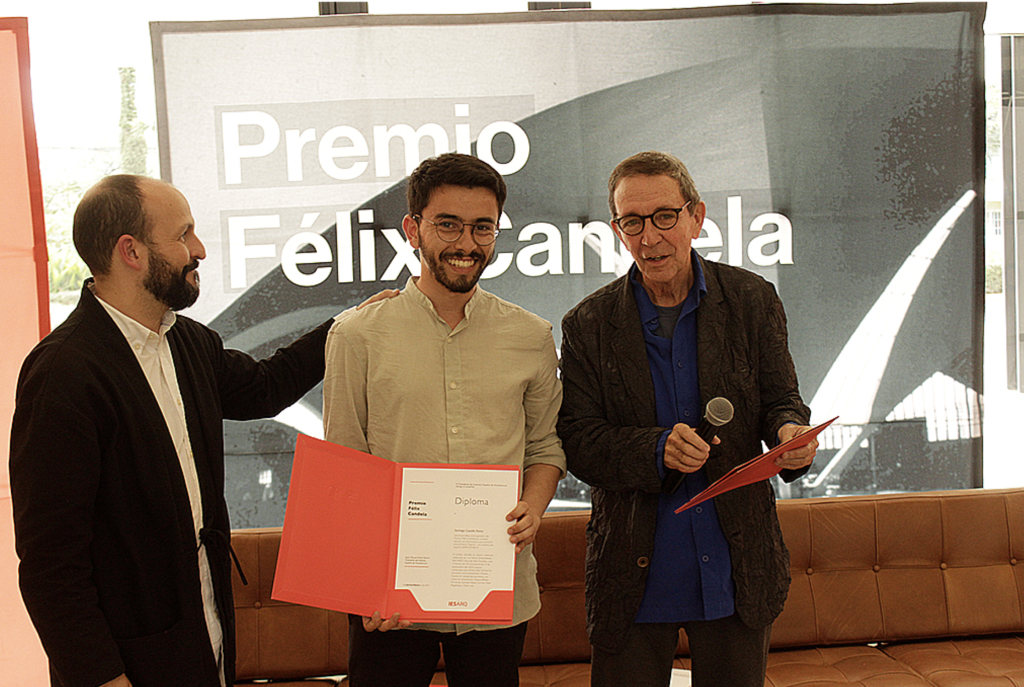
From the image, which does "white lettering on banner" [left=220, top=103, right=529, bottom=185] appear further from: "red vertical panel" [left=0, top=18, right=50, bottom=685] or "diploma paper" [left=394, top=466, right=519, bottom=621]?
"diploma paper" [left=394, top=466, right=519, bottom=621]

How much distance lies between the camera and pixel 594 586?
6.24 feet

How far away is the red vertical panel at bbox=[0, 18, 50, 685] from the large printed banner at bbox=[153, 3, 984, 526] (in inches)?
21.3

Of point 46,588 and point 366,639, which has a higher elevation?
point 46,588

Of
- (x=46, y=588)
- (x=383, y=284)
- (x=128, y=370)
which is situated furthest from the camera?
(x=383, y=284)

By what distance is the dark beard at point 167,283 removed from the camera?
5.64ft

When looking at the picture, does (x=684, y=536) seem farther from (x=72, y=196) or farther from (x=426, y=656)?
(x=72, y=196)

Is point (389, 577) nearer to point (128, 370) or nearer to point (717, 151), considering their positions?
point (128, 370)

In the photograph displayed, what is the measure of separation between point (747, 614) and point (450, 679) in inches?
29.6

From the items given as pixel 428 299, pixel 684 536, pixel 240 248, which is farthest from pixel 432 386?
pixel 240 248

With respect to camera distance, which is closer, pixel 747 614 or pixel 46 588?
pixel 46 588

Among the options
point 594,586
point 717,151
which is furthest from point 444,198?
point 717,151

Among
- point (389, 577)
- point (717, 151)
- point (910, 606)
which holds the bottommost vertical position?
point (910, 606)

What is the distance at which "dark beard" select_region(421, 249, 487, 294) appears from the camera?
1816 millimetres

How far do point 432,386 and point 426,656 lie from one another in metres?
0.66
